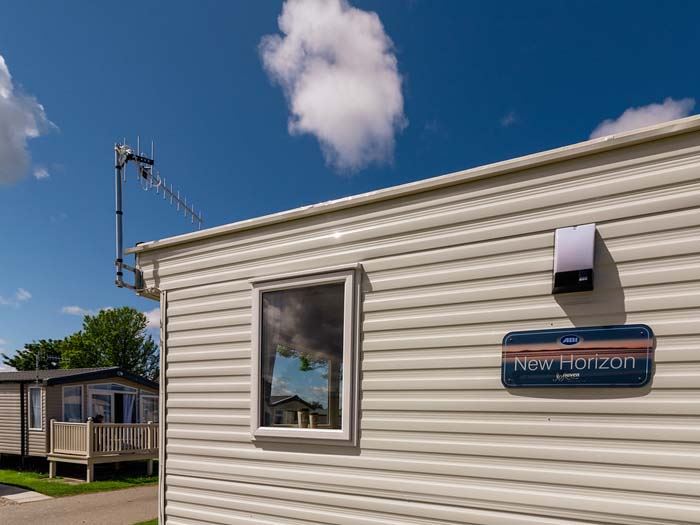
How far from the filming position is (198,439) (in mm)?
3561

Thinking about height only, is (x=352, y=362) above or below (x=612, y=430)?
above

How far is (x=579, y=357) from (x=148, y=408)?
629 inches

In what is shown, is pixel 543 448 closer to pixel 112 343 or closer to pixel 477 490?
pixel 477 490

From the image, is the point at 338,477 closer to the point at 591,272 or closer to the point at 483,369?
the point at 483,369

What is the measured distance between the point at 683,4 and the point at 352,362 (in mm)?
3770

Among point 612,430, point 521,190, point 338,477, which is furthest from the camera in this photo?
point 338,477

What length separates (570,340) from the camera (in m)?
2.29

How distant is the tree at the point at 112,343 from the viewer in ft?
114

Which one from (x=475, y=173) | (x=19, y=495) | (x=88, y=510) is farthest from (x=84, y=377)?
(x=475, y=173)

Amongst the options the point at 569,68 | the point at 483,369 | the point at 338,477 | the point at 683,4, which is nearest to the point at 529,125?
the point at 569,68

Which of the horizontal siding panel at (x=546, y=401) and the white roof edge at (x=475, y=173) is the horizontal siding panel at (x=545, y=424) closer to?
the horizontal siding panel at (x=546, y=401)

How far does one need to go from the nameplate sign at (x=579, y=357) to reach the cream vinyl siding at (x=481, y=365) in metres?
0.05

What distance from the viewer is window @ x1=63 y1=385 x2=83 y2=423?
13.2 meters

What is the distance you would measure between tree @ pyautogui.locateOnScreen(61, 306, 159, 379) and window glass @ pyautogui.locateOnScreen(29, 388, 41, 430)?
22.8 metres
